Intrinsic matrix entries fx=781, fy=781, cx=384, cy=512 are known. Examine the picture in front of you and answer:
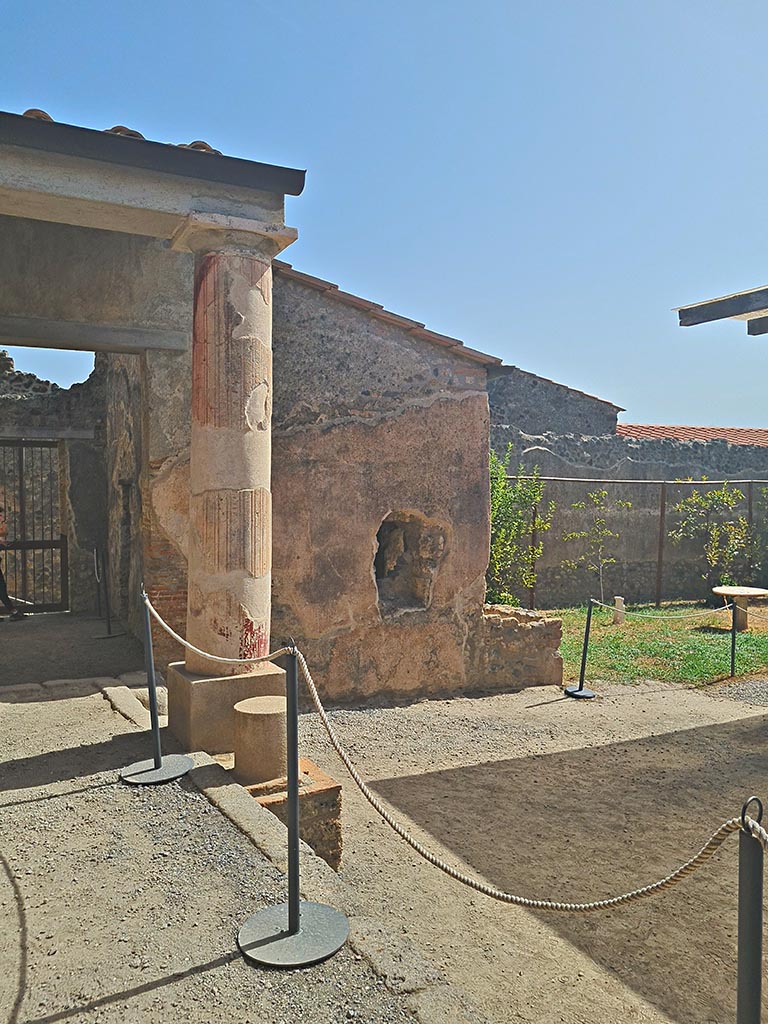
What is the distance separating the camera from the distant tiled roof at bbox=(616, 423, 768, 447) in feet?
49.5

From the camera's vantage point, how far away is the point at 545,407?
14836 mm

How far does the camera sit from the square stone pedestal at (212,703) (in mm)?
4148

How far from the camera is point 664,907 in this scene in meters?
3.76

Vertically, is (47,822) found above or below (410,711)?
above

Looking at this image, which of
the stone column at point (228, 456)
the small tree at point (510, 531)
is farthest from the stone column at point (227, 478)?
the small tree at point (510, 531)

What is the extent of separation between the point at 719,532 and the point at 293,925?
491 inches

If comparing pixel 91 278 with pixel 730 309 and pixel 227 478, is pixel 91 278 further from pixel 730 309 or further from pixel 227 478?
pixel 730 309

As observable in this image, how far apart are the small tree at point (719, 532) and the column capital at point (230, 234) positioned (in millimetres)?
10528

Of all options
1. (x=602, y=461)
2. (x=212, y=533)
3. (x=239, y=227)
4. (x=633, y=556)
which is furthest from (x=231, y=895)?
(x=602, y=461)

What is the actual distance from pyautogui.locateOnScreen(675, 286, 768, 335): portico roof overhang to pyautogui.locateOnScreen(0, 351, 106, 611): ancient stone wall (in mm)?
6537

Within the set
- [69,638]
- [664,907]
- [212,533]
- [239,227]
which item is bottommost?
[664,907]

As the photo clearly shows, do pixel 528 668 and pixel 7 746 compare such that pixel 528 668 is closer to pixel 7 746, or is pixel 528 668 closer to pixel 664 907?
pixel 664 907

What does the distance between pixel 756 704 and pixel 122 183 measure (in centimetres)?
670

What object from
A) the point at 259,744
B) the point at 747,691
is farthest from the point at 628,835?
the point at 747,691
